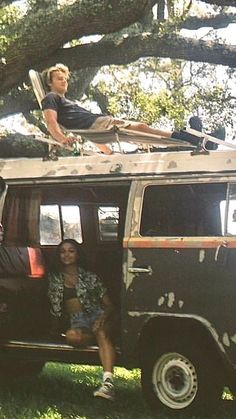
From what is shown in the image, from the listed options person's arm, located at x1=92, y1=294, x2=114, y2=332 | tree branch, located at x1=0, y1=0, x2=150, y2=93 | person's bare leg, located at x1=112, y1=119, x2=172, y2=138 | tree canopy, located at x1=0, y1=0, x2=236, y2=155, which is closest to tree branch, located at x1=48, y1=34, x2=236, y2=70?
tree canopy, located at x1=0, y1=0, x2=236, y2=155

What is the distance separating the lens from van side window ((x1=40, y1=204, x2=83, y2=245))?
6621mm

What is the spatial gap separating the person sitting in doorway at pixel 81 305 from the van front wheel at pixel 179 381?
37cm

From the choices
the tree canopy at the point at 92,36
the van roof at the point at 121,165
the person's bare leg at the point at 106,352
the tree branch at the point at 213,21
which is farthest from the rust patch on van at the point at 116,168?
the tree branch at the point at 213,21

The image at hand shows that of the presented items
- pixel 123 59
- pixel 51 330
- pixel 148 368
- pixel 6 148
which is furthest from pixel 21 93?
pixel 148 368

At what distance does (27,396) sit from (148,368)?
54.4 inches

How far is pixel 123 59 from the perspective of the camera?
14117 mm

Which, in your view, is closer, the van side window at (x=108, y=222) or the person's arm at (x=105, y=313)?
the person's arm at (x=105, y=313)

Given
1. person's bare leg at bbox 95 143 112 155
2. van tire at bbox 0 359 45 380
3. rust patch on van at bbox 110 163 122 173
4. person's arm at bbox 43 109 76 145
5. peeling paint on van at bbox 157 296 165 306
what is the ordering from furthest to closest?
van tire at bbox 0 359 45 380, person's bare leg at bbox 95 143 112 155, person's arm at bbox 43 109 76 145, rust patch on van at bbox 110 163 122 173, peeling paint on van at bbox 157 296 165 306

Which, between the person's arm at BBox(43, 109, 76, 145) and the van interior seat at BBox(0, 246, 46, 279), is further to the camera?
the person's arm at BBox(43, 109, 76, 145)

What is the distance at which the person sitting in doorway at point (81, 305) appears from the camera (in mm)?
5722

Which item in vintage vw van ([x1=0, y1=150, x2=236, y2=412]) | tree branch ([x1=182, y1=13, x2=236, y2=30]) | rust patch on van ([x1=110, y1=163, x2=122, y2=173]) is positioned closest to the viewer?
vintage vw van ([x1=0, y1=150, x2=236, y2=412])

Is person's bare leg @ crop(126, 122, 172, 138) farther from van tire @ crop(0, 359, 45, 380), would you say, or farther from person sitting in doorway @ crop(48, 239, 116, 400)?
van tire @ crop(0, 359, 45, 380)

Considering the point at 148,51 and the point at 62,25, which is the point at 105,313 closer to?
the point at 62,25

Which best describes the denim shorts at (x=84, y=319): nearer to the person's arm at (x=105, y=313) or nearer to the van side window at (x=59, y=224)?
the person's arm at (x=105, y=313)
